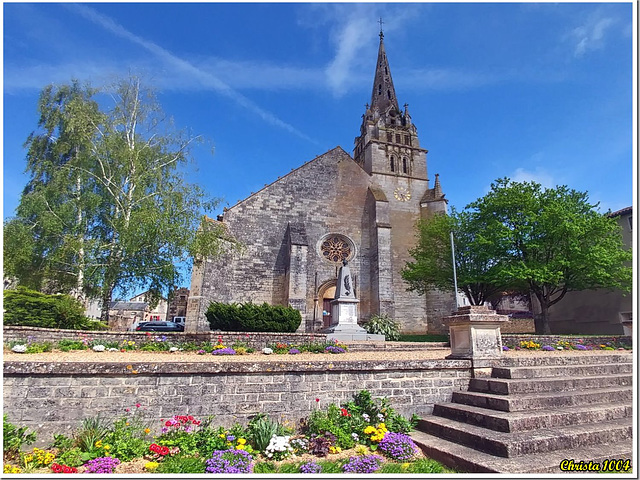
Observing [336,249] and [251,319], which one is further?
[336,249]

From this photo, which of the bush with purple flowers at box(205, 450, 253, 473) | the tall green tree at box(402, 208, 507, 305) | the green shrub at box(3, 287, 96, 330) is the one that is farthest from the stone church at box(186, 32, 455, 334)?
the bush with purple flowers at box(205, 450, 253, 473)

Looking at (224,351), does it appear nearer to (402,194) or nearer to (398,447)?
(398,447)

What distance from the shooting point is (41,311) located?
10.4 m

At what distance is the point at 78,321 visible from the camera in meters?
10.9

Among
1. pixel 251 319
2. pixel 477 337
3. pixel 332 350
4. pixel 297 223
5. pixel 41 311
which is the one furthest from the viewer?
pixel 297 223

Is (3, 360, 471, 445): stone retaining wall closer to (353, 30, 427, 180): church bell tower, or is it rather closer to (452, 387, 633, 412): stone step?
(452, 387, 633, 412): stone step

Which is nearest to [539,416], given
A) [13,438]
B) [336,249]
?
[13,438]

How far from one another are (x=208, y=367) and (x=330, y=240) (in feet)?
60.3

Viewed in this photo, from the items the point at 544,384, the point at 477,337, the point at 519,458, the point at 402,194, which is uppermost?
the point at 402,194

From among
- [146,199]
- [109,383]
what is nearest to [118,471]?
[109,383]

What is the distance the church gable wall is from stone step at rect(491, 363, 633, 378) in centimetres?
1403

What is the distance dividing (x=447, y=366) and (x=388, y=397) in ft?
4.40

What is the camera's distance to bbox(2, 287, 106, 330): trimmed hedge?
9969mm

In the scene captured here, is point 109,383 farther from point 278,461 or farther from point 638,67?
point 638,67
